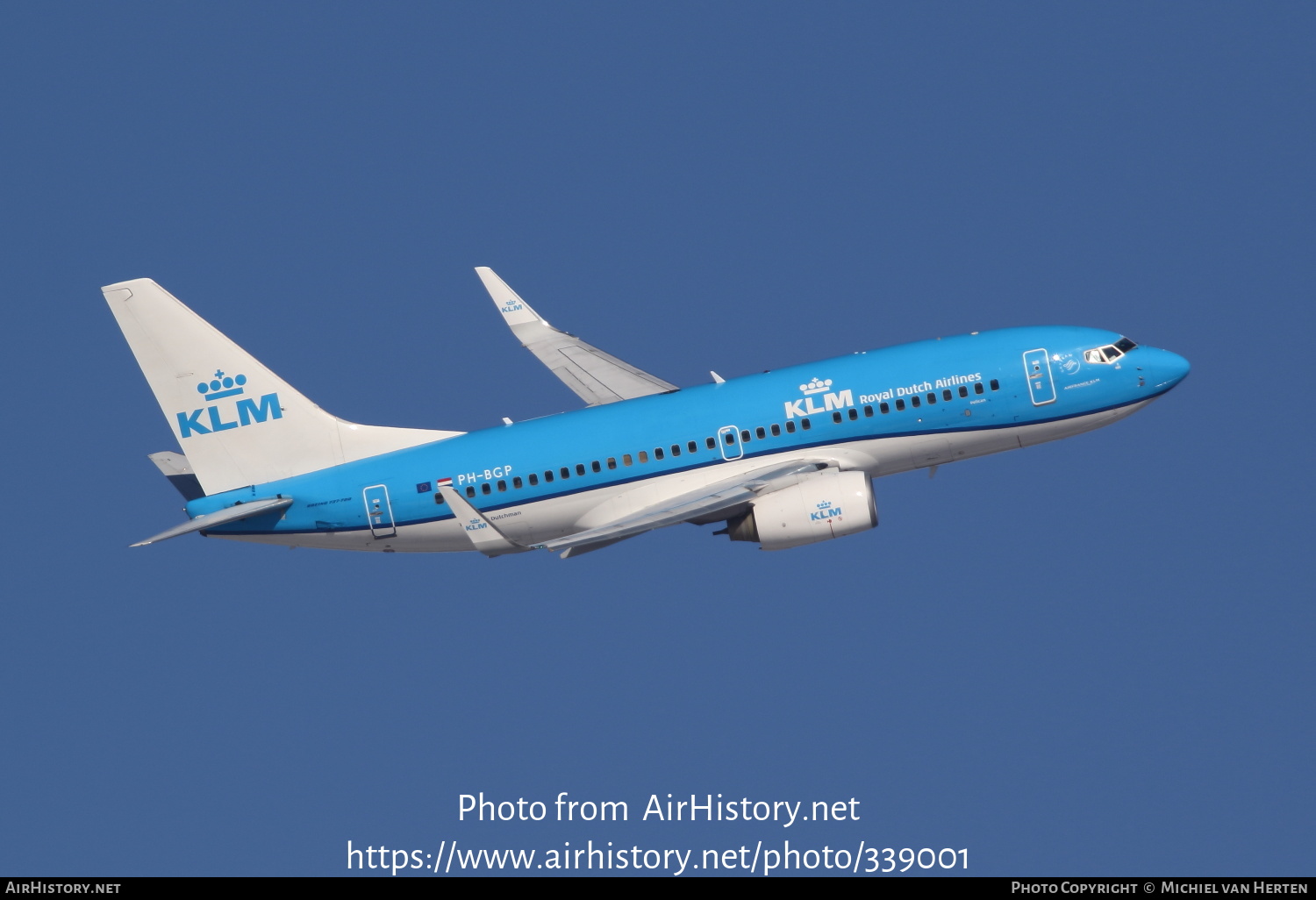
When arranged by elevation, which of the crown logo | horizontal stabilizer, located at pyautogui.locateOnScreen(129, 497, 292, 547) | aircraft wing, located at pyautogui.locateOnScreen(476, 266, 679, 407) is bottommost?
horizontal stabilizer, located at pyautogui.locateOnScreen(129, 497, 292, 547)

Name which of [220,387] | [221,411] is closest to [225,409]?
[221,411]

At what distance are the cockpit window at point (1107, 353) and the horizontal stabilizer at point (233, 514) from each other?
2537 centimetres

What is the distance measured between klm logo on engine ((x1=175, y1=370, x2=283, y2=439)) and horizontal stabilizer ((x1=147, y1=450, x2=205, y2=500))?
4.87 ft

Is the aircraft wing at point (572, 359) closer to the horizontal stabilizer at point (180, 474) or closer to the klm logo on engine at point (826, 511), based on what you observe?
the klm logo on engine at point (826, 511)

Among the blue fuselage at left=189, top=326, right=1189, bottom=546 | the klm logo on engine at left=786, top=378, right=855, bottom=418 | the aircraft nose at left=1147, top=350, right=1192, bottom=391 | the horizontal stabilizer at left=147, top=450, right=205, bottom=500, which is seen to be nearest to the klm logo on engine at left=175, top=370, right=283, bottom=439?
the horizontal stabilizer at left=147, top=450, right=205, bottom=500

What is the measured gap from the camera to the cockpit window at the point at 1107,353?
53.5m

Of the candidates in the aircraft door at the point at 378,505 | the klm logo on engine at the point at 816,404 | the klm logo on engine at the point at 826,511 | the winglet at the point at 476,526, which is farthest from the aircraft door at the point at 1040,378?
the aircraft door at the point at 378,505

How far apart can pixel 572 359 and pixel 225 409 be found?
40.6ft

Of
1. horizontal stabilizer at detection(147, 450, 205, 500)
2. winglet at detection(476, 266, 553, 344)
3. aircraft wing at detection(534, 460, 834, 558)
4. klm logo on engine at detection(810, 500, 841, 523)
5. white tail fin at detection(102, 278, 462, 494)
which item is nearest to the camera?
aircraft wing at detection(534, 460, 834, 558)

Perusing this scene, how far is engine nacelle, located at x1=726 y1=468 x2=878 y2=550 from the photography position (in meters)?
51.4

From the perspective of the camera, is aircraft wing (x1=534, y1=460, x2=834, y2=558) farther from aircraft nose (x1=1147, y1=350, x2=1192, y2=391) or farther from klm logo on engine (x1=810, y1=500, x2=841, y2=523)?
aircraft nose (x1=1147, y1=350, x2=1192, y2=391)

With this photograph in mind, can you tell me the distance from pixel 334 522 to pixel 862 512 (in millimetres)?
16484

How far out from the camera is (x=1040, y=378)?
2094 inches

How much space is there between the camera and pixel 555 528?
53.5 meters
